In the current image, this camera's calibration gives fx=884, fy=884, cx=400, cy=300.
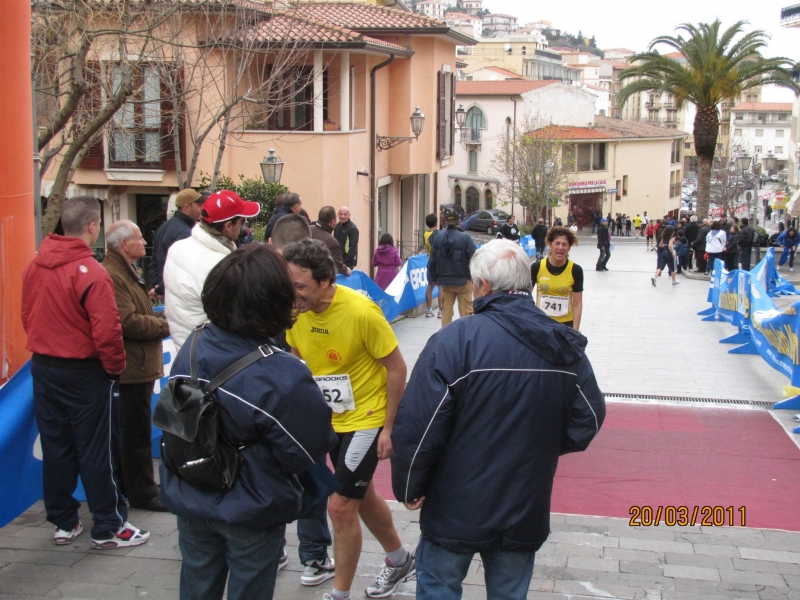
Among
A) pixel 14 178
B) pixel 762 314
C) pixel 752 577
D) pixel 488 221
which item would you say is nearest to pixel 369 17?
pixel 762 314

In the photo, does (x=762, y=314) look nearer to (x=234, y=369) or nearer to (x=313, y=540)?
(x=313, y=540)

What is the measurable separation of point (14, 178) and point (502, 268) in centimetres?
365

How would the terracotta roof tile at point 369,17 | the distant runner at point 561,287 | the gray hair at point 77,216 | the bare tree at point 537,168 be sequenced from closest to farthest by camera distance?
the gray hair at point 77,216, the distant runner at point 561,287, the terracotta roof tile at point 369,17, the bare tree at point 537,168

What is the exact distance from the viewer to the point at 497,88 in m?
65.5

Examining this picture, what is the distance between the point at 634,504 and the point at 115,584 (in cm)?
333

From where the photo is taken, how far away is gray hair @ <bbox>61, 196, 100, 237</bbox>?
15.5ft

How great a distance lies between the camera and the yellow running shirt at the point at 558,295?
8172 mm

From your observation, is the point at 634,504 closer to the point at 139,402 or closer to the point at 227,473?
the point at 139,402

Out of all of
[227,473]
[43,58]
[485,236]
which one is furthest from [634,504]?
[485,236]

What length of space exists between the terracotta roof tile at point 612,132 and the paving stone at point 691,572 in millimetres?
57726

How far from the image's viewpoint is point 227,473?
2854 mm

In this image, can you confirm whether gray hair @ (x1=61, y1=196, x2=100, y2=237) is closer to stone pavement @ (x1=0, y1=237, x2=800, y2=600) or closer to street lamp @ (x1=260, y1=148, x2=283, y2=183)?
stone pavement @ (x1=0, y1=237, x2=800, y2=600)

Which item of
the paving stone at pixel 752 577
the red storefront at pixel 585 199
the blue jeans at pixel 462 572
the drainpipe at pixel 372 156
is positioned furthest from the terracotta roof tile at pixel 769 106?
the blue jeans at pixel 462 572
